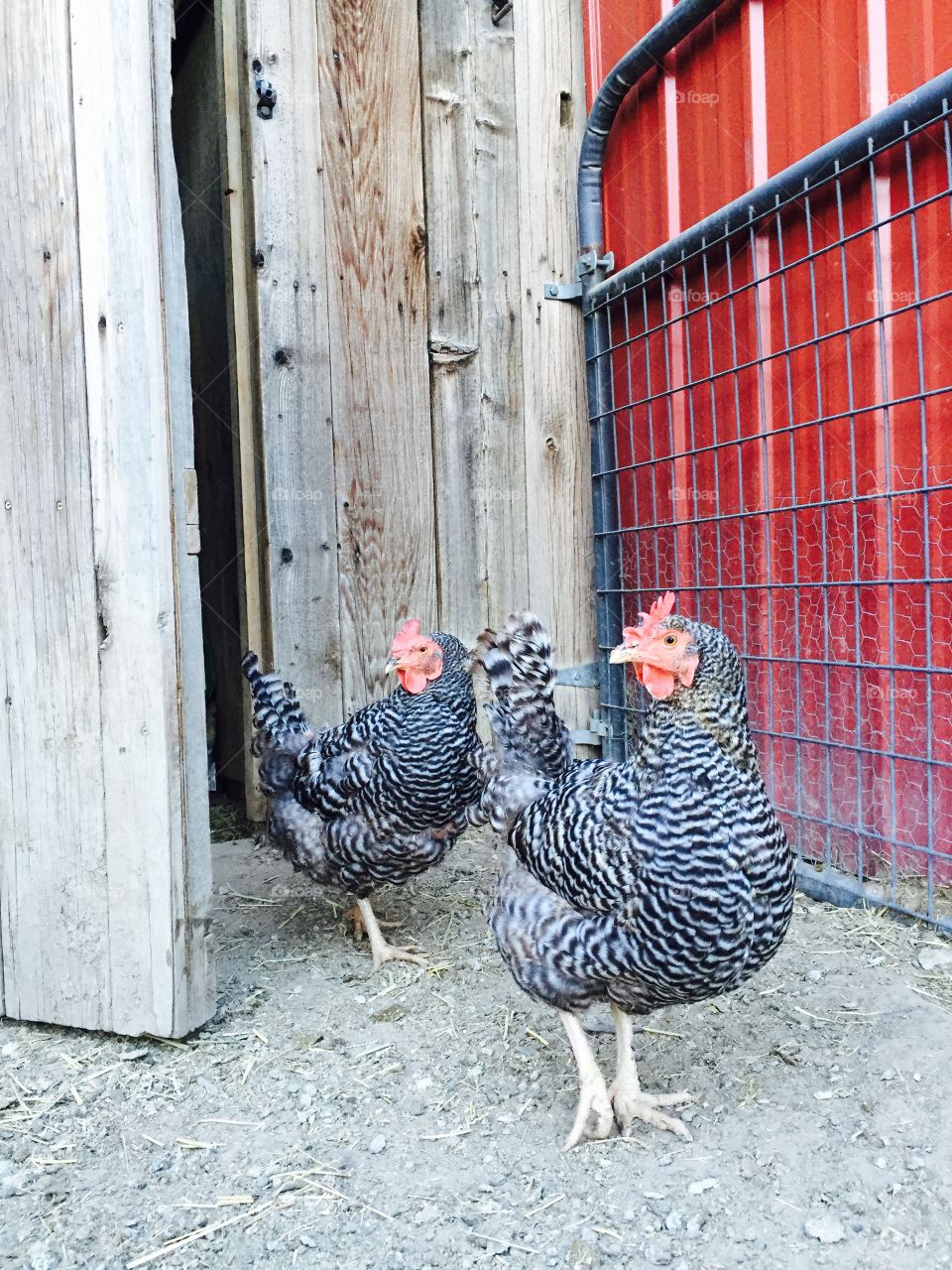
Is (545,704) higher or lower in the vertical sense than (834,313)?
lower

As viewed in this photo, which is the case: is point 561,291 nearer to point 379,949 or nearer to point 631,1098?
point 379,949

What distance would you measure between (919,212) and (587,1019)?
243cm

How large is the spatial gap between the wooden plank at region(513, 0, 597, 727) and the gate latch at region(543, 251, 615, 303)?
4cm

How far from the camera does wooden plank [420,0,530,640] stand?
3.82 m

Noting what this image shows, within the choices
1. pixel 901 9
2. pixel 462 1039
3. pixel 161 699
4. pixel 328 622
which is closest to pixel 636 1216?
pixel 462 1039

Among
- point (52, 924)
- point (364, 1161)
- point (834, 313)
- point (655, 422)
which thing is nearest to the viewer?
point (364, 1161)

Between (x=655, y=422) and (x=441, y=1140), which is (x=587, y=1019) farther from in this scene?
(x=655, y=422)

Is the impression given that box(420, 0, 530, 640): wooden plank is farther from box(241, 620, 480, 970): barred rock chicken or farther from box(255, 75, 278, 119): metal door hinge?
box(241, 620, 480, 970): barred rock chicken

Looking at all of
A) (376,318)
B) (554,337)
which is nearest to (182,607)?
(376,318)

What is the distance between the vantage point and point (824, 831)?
3.01 metres

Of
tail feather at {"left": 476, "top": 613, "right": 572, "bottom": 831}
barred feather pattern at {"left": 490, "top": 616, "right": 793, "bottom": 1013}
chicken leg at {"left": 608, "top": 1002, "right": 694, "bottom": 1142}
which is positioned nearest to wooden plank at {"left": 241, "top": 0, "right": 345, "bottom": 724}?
tail feather at {"left": 476, "top": 613, "right": 572, "bottom": 831}

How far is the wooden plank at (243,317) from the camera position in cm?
356

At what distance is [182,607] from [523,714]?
3.06ft

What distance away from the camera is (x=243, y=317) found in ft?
11.9
